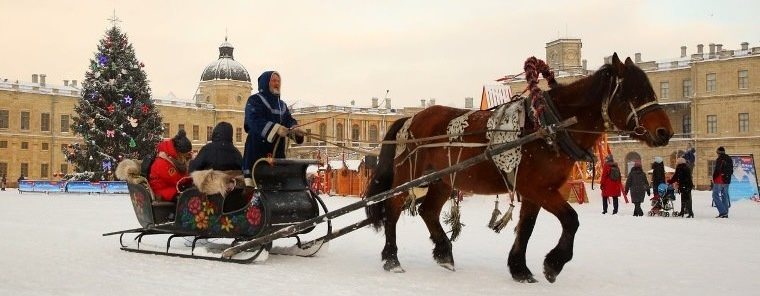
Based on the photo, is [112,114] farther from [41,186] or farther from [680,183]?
[680,183]

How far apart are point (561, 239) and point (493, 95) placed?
641 inches

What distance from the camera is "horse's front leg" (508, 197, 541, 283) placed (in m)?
5.12

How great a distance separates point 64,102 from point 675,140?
146 ft

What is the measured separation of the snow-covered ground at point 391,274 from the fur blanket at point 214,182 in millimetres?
621

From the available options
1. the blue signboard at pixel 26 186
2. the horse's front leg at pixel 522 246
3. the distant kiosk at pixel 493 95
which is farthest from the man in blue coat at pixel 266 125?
the blue signboard at pixel 26 186

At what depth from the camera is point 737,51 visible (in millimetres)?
45938

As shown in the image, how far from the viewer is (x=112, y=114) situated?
2655 cm

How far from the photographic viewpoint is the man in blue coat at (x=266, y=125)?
244 inches

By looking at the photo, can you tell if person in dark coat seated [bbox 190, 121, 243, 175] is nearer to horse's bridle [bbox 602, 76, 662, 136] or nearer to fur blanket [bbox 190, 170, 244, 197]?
fur blanket [bbox 190, 170, 244, 197]

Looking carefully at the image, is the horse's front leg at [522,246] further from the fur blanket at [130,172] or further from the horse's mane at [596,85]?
the fur blanket at [130,172]

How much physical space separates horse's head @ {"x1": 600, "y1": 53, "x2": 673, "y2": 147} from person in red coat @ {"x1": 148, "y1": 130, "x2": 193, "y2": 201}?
414 cm

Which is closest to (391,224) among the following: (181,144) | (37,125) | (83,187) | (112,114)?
(181,144)

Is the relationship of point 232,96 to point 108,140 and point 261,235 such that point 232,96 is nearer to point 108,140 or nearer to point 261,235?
point 108,140

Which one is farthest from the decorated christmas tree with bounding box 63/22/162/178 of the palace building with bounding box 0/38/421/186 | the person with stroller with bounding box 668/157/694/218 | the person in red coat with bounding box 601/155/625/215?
the person with stroller with bounding box 668/157/694/218
